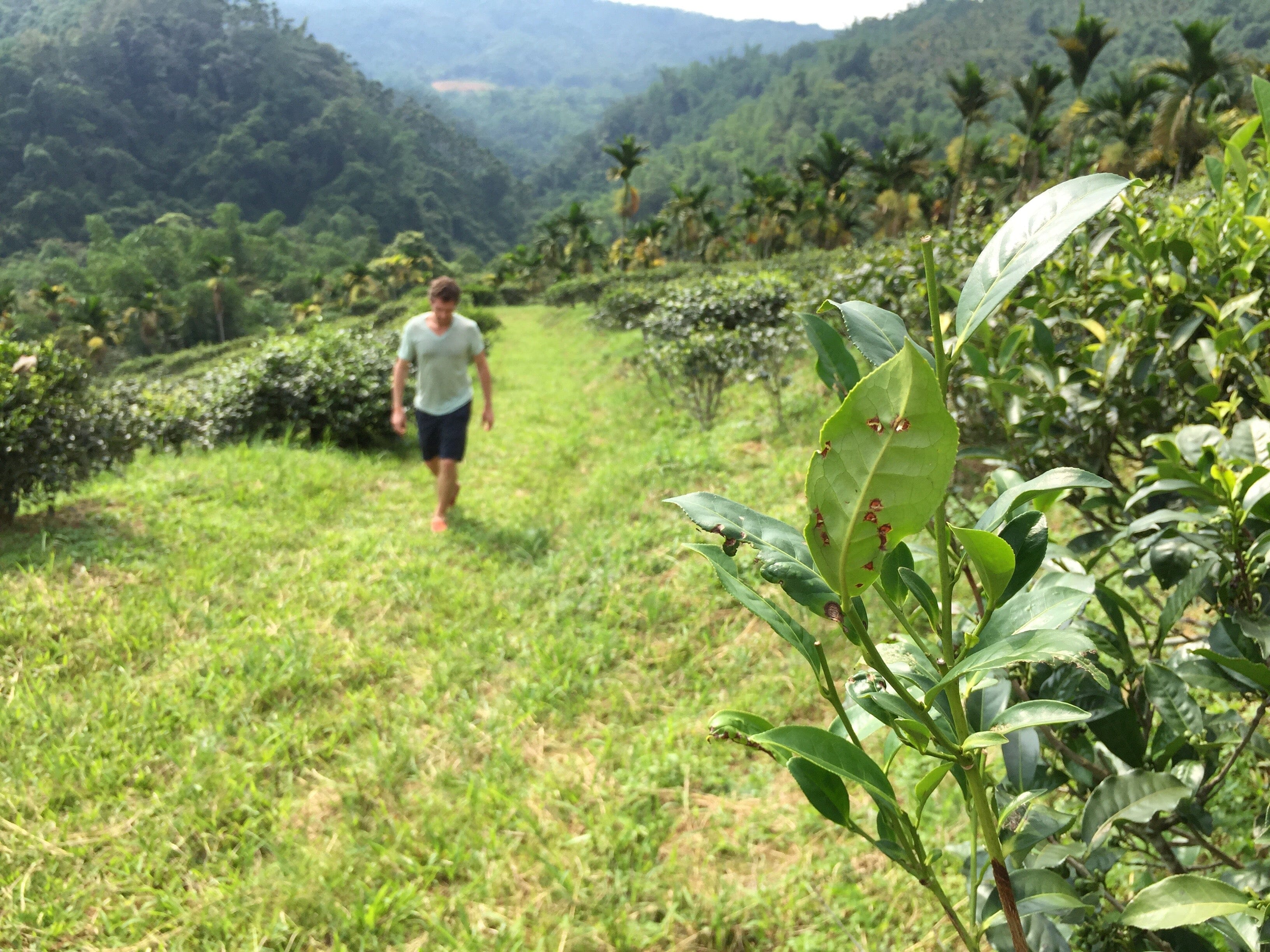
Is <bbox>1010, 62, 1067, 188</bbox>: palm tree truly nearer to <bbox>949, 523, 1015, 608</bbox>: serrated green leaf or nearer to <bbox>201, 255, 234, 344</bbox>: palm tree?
<bbox>949, 523, 1015, 608</bbox>: serrated green leaf

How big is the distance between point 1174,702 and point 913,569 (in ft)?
1.81

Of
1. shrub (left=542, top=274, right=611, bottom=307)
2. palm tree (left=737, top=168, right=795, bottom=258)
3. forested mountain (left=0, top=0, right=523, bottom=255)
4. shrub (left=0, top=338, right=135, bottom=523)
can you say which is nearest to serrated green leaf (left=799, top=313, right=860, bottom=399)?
shrub (left=0, top=338, right=135, bottom=523)

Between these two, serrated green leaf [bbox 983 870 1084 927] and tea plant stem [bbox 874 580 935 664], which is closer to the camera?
tea plant stem [bbox 874 580 935 664]

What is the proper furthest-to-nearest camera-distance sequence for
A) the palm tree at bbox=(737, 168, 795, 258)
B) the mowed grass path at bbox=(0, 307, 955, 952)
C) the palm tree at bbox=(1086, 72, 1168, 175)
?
1. the palm tree at bbox=(737, 168, 795, 258)
2. the palm tree at bbox=(1086, 72, 1168, 175)
3. the mowed grass path at bbox=(0, 307, 955, 952)

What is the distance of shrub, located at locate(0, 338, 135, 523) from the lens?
373cm

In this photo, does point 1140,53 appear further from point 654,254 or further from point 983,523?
point 983,523

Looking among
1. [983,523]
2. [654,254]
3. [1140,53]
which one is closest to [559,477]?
[983,523]

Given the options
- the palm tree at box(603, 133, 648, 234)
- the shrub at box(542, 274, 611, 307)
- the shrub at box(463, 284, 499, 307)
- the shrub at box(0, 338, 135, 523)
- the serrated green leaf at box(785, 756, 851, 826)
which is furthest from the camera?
the shrub at box(463, 284, 499, 307)

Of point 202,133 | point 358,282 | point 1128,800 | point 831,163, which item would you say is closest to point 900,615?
point 1128,800

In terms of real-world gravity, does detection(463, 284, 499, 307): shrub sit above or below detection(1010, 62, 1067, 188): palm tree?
below

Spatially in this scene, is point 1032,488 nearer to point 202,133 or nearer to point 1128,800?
point 1128,800

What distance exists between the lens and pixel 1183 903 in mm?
671

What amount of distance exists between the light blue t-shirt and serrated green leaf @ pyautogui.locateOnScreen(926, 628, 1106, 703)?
4085 mm

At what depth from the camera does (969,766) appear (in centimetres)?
54
